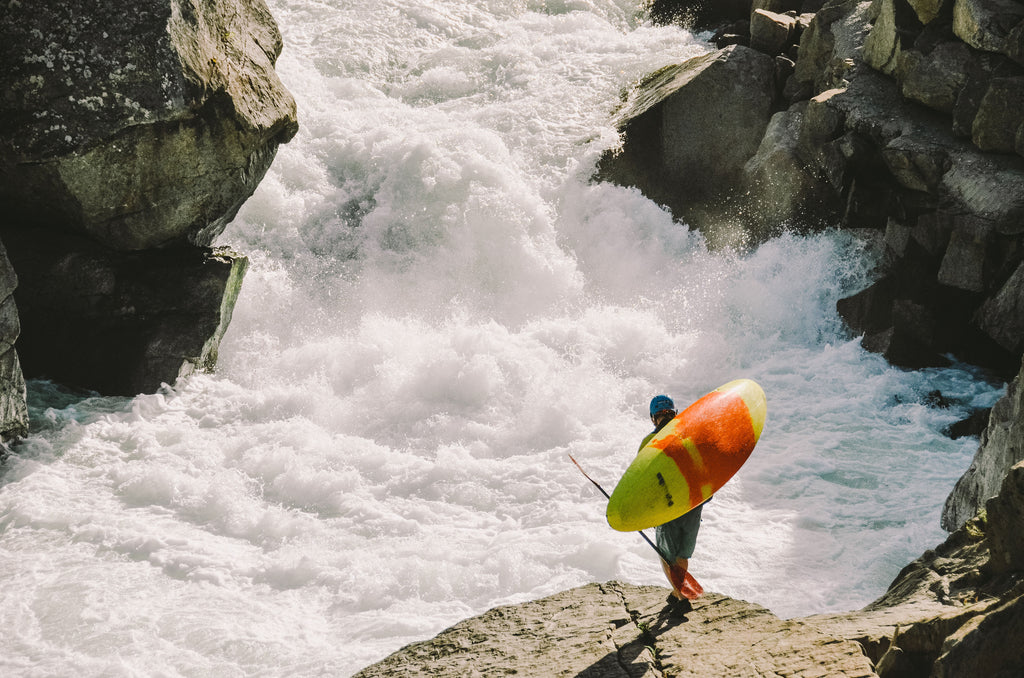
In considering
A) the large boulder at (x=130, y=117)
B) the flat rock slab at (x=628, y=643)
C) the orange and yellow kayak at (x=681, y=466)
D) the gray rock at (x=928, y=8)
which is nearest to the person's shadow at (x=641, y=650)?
the flat rock slab at (x=628, y=643)

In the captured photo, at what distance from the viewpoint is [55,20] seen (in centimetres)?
889

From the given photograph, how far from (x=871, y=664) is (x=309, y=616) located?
15.3ft

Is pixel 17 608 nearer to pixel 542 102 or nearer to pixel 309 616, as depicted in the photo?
pixel 309 616

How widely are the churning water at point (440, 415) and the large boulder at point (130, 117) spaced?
7.03 ft

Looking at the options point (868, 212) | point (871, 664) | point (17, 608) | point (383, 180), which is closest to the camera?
point (871, 664)

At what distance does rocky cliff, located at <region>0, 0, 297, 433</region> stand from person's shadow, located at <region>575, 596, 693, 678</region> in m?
6.89

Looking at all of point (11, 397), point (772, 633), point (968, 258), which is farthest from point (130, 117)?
point (968, 258)

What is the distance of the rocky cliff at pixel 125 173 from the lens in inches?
350

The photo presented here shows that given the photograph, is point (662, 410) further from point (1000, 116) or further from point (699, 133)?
point (699, 133)

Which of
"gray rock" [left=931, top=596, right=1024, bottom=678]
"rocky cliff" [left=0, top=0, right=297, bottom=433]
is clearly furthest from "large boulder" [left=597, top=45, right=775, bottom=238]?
"gray rock" [left=931, top=596, right=1024, bottom=678]

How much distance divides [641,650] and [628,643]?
0.12m

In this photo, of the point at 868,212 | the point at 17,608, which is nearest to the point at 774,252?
the point at 868,212

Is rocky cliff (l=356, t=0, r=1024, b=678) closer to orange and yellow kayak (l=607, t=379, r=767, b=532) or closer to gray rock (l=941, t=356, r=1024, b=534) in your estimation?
gray rock (l=941, t=356, r=1024, b=534)

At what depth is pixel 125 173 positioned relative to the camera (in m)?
9.47
